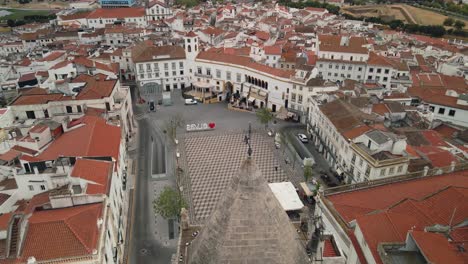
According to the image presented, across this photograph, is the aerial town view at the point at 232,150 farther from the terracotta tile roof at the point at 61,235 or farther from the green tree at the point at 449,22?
the green tree at the point at 449,22

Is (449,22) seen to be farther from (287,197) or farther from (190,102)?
(287,197)

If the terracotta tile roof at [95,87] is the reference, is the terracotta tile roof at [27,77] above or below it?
below

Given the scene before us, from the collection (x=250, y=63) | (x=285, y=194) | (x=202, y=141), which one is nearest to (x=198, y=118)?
(x=202, y=141)

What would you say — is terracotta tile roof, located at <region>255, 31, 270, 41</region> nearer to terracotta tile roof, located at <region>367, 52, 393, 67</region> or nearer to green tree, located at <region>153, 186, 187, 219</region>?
terracotta tile roof, located at <region>367, 52, 393, 67</region>

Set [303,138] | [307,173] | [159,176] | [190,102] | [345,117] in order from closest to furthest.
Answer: [307,173] < [159,176] < [345,117] < [303,138] < [190,102]

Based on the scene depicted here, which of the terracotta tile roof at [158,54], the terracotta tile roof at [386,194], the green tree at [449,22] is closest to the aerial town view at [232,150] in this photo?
the terracotta tile roof at [386,194]

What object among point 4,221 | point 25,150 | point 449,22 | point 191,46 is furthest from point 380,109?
point 449,22
